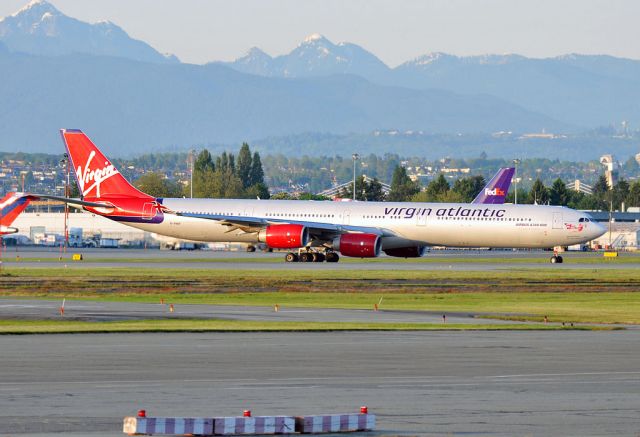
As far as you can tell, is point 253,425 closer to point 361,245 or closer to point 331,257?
point 361,245

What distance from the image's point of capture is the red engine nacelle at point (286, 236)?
84.7 m

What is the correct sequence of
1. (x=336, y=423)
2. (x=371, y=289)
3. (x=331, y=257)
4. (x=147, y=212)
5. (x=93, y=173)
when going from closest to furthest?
(x=336, y=423)
(x=371, y=289)
(x=331, y=257)
(x=147, y=212)
(x=93, y=173)

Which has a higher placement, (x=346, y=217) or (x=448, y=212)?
(x=448, y=212)

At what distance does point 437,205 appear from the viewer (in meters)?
88.9

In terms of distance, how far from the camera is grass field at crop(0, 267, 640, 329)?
165 ft

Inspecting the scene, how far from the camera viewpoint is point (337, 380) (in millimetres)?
26328

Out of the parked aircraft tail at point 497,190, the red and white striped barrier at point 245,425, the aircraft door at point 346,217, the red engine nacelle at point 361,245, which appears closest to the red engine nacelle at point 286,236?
the red engine nacelle at point 361,245

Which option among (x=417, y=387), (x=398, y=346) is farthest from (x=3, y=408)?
(x=398, y=346)

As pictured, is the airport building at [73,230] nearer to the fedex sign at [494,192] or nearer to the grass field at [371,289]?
the fedex sign at [494,192]

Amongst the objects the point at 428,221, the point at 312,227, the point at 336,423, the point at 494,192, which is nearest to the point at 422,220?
the point at 428,221

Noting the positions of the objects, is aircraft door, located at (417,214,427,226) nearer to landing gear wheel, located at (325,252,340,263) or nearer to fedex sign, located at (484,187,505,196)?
landing gear wheel, located at (325,252,340,263)

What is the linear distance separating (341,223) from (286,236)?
534cm

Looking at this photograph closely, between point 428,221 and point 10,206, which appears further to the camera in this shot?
point 428,221

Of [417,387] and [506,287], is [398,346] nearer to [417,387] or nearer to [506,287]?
[417,387]
